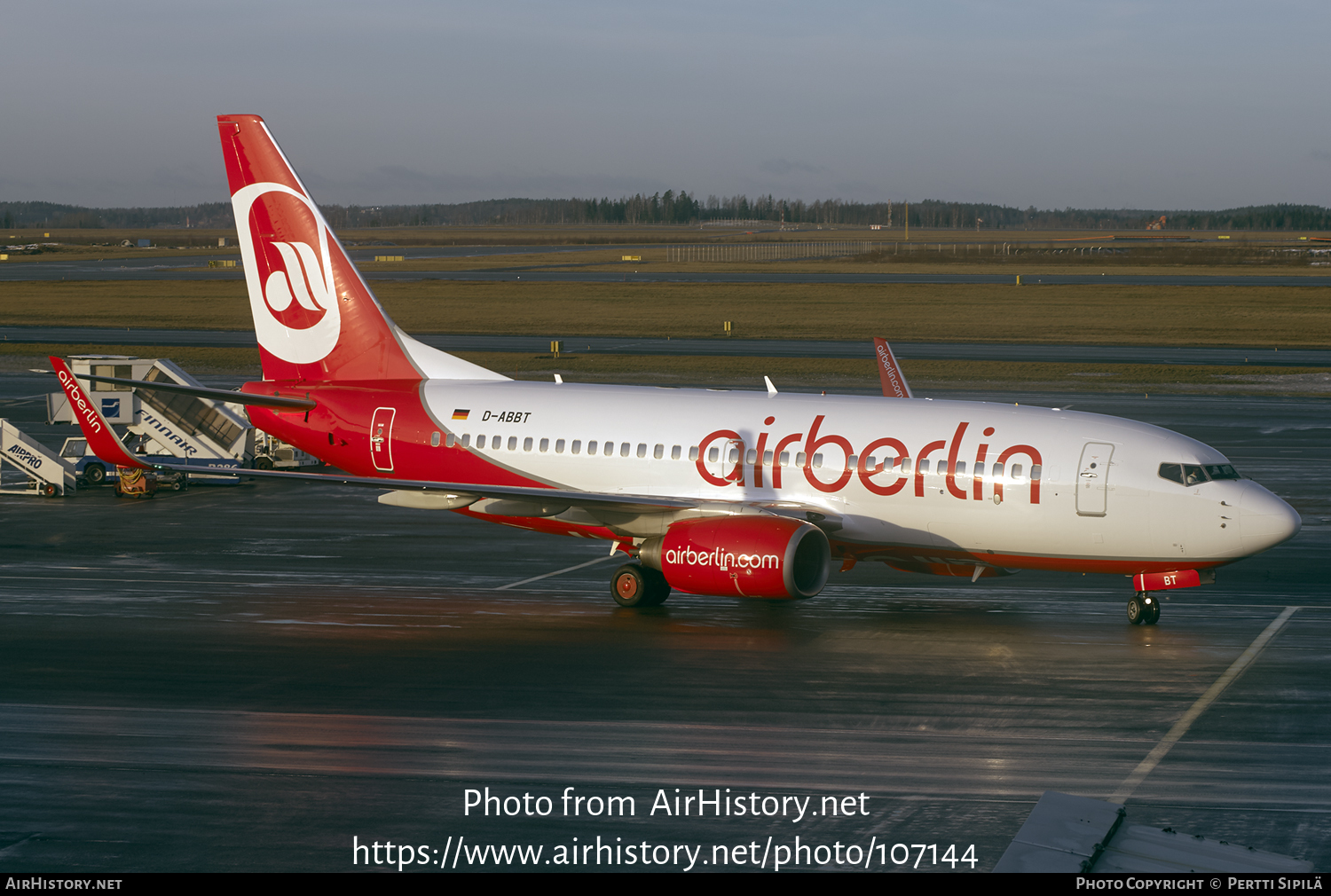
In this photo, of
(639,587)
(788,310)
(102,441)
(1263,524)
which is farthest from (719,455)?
(788,310)

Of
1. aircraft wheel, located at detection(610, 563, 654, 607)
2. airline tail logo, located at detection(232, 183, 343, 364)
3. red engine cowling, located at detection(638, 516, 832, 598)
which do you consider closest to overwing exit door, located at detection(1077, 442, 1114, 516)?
red engine cowling, located at detection(638, 516, 832, 598)

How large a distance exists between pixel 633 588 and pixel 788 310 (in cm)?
7885

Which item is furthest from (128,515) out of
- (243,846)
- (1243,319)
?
(1243,319)

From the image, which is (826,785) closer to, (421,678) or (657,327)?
(421,678)

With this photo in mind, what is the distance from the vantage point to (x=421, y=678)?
21.6 m

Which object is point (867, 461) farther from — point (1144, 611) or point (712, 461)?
point (1144, 611)

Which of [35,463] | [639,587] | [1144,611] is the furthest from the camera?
[35,463]

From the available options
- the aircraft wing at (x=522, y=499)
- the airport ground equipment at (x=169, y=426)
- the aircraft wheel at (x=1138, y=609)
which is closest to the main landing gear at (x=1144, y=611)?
the aircraft wheel at (x=1138, y=609)

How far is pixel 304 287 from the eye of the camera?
3091cm

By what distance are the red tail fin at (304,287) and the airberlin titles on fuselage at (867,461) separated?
689 cm

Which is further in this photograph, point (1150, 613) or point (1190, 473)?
point (1150, 613)

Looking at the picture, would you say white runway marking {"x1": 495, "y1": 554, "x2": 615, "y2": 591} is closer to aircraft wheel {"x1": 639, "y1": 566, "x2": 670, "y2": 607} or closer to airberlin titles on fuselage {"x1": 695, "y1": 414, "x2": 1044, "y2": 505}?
aircraft wheel {"x1": 639, "y1": 566, "x2": 670, "y2": 607}

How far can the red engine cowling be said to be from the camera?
2392 cm

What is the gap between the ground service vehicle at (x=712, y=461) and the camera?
2453 cm
